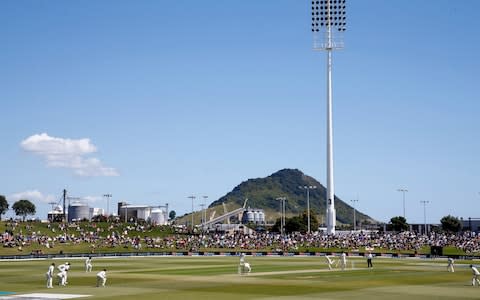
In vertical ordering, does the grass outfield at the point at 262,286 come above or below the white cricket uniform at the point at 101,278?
below

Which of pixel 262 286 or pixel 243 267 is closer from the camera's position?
pixel 262 286

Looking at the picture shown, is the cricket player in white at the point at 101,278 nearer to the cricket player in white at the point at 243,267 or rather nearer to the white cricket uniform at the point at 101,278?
the white cricket uniform at the point at 101,278

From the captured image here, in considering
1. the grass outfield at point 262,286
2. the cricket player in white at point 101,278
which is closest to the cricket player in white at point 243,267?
the grass outfield at point 262,286

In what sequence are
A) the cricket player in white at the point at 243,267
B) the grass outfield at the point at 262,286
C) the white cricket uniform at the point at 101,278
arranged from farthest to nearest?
1. the cricket player in white at the point at 243,267
2. the white cricket uniform at the point at 101,278
3. the grass outfield at the point at 262,286

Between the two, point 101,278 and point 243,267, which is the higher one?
point 101,278

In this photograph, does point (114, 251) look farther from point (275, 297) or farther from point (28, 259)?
point (275, 297)

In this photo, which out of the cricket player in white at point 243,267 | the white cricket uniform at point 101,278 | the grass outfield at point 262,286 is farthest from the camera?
the cricket player in white at point 243,267

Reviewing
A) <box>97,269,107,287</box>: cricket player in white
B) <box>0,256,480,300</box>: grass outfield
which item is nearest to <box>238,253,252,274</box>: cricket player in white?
<box>0,256,480,300</box>: grass outfield

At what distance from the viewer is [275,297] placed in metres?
41.2

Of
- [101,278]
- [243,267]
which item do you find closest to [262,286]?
[101,278]

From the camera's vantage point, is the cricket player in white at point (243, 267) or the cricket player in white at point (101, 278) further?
the cricket player in white at point (243, 267)

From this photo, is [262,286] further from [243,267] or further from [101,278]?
[243,267]

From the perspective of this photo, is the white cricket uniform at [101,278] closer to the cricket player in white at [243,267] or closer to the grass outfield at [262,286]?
the grass outfield at [262,286]

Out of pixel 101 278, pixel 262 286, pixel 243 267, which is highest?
pixel 101 278
